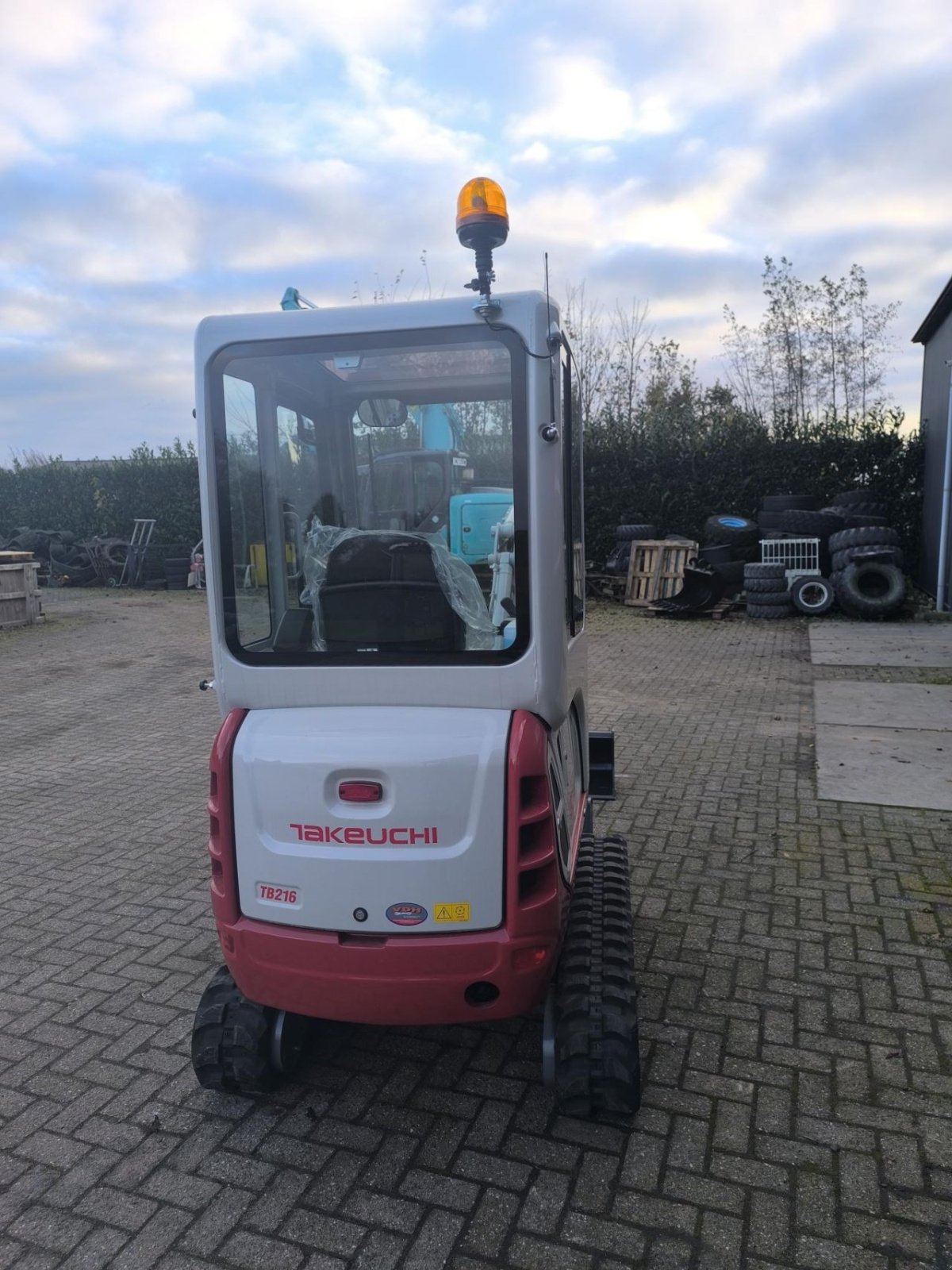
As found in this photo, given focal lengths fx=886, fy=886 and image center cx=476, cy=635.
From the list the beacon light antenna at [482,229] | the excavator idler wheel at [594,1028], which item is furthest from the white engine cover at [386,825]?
the beacon light antenna at [482,229]

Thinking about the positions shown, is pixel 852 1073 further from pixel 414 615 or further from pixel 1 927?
pixel 1 927

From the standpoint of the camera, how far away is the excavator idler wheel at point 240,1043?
9.83 ft

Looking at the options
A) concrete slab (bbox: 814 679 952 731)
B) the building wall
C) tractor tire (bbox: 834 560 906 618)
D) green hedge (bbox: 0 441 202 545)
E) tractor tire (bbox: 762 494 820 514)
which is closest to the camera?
concrete slab (bbox: 814 679 952 731)

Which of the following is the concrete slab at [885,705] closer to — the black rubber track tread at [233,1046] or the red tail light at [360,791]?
the red tail light at [360,791]

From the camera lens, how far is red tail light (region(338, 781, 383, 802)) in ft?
8.88

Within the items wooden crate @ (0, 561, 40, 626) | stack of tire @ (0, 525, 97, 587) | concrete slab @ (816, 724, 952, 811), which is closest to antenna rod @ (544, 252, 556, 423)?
concrete slab @ (816, 724, 952, 811)

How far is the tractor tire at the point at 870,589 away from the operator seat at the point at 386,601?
38.8 feet

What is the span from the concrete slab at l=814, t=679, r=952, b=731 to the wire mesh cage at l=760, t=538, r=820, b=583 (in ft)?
17.1

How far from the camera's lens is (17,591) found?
15.0 metres

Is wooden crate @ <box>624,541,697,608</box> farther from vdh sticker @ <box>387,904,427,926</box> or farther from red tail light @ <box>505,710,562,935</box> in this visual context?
vdh sticker @ <box>387,904,427,926</box>

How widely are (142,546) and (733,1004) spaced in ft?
67.8

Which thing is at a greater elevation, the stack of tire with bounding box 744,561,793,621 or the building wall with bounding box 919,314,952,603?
the building wall with bounding box 919,314,952,603

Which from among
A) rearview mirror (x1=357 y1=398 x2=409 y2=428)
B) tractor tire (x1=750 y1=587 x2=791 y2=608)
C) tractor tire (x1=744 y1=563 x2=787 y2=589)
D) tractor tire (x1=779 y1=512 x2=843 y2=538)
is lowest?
tractor tire (x1=750 y1=587 x2=791 y2=608)

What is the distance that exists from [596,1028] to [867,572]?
39.8 ft
